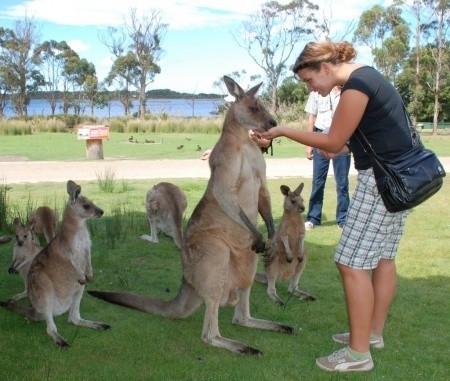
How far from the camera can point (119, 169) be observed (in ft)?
38.9

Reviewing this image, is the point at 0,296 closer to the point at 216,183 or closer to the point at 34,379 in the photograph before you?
the point at 34,379

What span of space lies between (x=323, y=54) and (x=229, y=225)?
3.88 ft

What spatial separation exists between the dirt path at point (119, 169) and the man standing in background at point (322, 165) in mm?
4049

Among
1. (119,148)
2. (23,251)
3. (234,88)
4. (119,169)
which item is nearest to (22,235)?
(23,251)

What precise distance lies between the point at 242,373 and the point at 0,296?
2.05 metres

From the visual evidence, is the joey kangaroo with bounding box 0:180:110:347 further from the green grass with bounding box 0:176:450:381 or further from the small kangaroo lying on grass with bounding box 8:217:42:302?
the small kangaroo lying on grass with bounding box 8:217:42:302

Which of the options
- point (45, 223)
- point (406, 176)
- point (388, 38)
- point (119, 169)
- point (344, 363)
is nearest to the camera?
point (406, 176)

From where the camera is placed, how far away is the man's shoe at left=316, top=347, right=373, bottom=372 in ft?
10.5

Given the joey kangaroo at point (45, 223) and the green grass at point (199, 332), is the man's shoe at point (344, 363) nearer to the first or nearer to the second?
the green grass at point (199, 332)

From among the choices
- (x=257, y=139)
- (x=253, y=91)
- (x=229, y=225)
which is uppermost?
(x=253, y=91)

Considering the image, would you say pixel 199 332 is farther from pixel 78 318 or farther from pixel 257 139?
pixel 257 139

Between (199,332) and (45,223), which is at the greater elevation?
(45,223)

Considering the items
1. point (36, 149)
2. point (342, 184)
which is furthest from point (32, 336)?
point (36, 149)

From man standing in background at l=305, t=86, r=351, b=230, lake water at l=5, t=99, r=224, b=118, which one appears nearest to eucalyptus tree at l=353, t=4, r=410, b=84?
lake water at l=5, t=99, r=224, b=118
